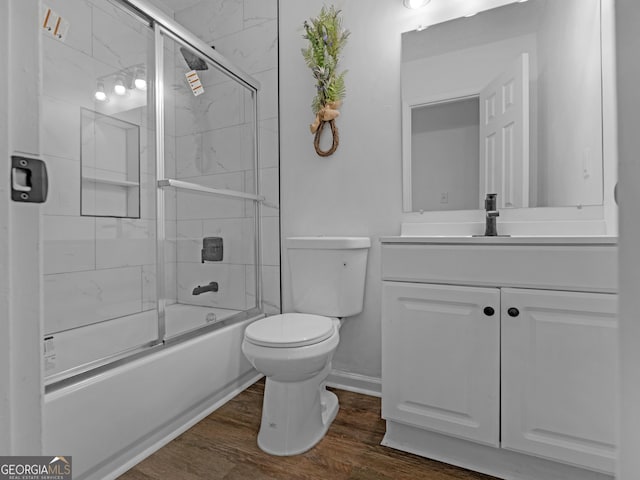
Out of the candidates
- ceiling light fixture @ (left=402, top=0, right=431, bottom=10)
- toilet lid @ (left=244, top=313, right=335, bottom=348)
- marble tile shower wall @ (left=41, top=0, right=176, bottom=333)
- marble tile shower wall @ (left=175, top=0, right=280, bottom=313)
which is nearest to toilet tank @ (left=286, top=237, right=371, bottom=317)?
toilet lid @ (left=244, top=313, right=335, bottom=348)

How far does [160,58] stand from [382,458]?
1.88 metres

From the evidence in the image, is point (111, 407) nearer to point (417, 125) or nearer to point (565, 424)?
point (565, 424)

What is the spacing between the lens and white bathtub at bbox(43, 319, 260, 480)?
3.44 feet

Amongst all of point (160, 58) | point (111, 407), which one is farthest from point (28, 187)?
point (160, 58)

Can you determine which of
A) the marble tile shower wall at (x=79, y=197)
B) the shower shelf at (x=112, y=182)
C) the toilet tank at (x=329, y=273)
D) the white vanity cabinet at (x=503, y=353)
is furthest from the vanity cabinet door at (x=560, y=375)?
the shower shelf at (x=112, y=182)

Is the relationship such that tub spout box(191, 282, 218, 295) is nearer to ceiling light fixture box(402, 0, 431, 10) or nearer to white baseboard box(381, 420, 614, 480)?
white baseboard box(381, 420, 614, 480)

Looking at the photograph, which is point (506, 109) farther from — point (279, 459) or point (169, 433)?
point (169, 433)

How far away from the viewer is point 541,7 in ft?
4.96

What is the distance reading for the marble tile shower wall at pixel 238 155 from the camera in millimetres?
1933

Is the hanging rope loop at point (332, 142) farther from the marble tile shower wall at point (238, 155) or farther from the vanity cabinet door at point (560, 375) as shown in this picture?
the vanity cabinet door at point (560, 375)

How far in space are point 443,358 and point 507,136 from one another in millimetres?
1042

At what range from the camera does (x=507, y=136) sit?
1556 mm

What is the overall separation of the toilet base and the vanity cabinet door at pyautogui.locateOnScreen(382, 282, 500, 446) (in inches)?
11.8

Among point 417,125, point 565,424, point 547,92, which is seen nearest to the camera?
point 565,424
